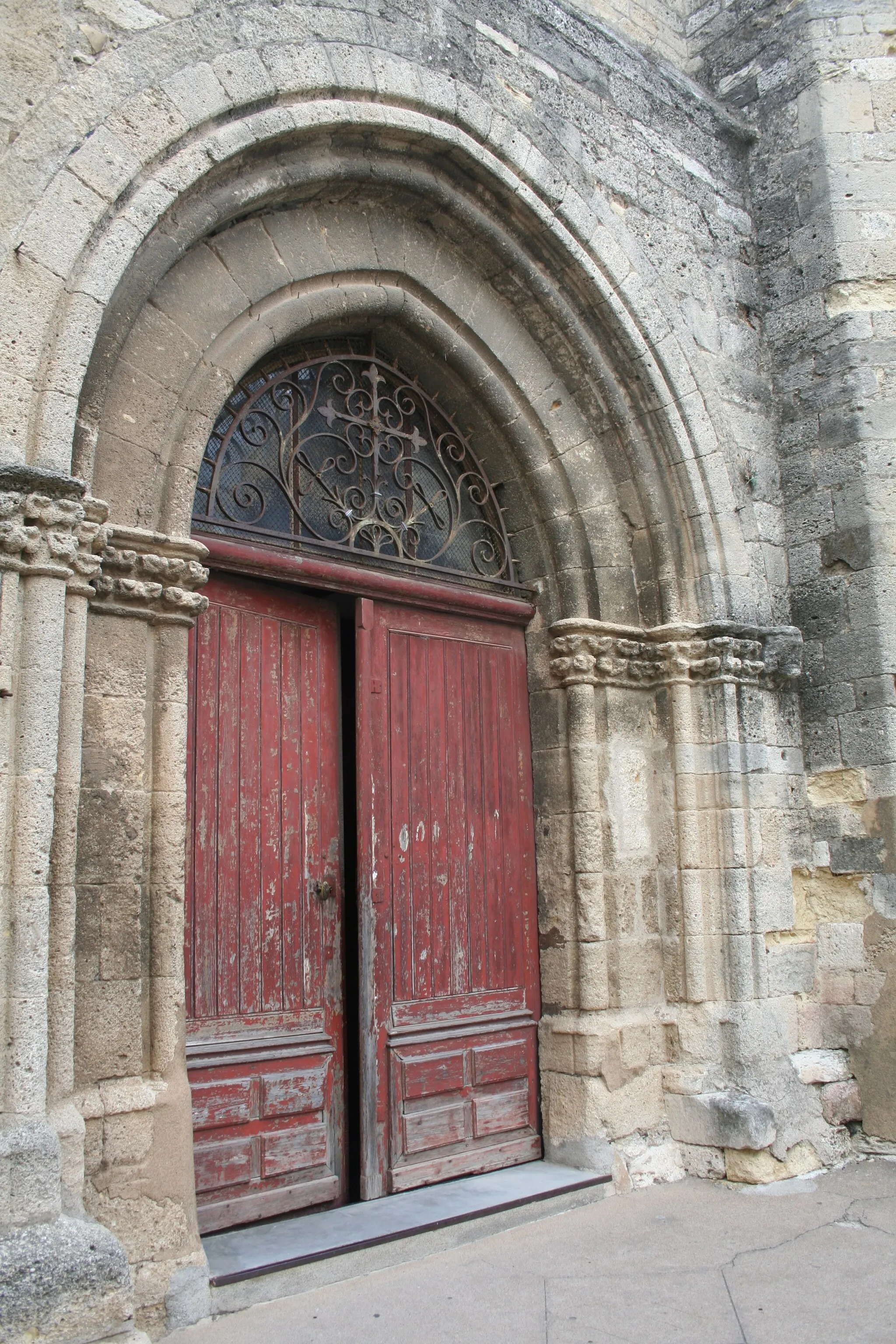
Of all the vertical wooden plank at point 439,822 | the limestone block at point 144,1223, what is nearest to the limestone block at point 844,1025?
the vertical wooden plank at point 439,822

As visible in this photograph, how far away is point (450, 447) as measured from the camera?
16.0ft

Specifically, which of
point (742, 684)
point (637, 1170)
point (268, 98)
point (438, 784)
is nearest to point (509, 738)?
point (438, 784)

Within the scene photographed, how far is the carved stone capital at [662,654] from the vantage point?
4820 mm

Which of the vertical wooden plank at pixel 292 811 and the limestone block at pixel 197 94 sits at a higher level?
the limestone block at pixel 197 94

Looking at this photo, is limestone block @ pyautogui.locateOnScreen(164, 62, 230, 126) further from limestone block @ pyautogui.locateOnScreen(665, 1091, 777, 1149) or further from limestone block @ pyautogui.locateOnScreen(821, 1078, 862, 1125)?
limestone block @ pyautogui.locateOnScreen(821, 1078, 862, 1125)

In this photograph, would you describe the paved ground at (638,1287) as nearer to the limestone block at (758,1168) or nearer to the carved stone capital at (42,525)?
the limestone block at (758,1168)

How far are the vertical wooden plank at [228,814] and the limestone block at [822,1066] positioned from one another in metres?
2.46

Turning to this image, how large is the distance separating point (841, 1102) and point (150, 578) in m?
3.65

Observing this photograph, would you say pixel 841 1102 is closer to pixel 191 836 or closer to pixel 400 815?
pixel 400 815

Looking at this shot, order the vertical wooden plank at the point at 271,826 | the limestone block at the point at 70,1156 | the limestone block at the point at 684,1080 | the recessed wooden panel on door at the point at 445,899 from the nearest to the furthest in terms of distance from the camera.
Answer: the limestone block at the point at 70,1156 → the vertical wooden plank at the point at 271,826 → the recessed wooden panel on door at the point at 445,899 → the limestone block at the point at 684,1080

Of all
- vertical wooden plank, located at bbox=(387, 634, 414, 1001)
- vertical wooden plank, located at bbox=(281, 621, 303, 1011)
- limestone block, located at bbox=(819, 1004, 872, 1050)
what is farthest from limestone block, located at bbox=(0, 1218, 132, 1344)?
limestone block, located at bbox=(819, 1004, 872, 1050)

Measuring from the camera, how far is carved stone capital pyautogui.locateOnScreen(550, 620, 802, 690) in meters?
4.82

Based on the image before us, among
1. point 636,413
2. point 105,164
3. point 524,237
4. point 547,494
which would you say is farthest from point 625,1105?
point 105,164

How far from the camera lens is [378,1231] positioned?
3670mm
